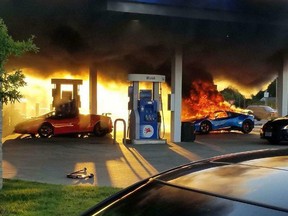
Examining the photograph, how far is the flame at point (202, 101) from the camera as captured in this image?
23008 millimetres

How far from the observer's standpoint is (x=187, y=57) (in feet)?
66.6

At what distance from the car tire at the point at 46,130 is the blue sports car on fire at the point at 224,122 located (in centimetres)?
630

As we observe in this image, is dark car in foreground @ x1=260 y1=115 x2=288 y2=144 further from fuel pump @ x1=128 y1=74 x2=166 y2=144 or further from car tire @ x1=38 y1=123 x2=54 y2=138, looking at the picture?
car tire @ x1=38 y1=123 x2=54 y2=138

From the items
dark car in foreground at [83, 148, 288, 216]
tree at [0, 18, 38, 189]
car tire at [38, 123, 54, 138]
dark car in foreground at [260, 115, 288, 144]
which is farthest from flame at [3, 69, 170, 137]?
dark car in foreground at [83, 148, 288, 216]

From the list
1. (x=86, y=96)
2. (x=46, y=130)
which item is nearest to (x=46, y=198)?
(x=46, y=130)

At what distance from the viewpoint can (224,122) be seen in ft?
71.6

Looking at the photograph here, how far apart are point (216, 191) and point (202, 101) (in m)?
21.5

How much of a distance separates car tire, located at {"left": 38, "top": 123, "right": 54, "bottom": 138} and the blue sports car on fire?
630 centimetres

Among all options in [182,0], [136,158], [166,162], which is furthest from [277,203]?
[182,0]

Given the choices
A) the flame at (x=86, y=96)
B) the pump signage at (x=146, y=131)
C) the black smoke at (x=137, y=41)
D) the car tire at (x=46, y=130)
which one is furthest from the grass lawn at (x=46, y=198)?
the flame at (x=86, y=96)

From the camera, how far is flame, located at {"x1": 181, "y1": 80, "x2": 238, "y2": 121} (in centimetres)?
2301

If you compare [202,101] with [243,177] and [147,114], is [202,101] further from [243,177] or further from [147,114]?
[243,177]

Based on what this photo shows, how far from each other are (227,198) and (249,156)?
0.57 m

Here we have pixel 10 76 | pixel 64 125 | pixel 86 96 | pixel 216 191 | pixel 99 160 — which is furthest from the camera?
pixel 86 96
